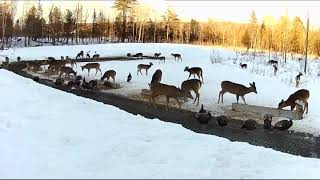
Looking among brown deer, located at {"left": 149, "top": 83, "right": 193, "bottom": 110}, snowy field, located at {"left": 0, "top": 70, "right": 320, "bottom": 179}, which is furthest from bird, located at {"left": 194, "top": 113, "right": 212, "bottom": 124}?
snowy field, located at {"left": 0, "top": 70, "right": 320, "bottom": 179}

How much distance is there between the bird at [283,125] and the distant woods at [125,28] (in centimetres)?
7004

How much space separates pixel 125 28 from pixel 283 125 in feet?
254

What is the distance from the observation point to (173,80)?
26875 millimetres

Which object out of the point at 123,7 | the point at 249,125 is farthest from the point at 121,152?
the point at 123,7

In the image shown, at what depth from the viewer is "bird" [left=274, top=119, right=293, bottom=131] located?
579 inches

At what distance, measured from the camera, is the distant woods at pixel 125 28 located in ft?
291

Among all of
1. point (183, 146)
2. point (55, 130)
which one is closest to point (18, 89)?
point (55, 130)

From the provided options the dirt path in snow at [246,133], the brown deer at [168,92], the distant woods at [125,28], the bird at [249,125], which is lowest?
the dirt path in snow at [246,133]

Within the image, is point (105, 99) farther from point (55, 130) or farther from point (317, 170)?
point (317, 170)

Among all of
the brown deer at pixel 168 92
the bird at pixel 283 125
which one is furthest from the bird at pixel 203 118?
the brown deer at pixel 168 92

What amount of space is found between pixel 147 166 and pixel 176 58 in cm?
3995

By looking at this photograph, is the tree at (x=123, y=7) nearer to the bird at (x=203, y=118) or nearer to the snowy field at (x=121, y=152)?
the bird at (x=203, y=118)

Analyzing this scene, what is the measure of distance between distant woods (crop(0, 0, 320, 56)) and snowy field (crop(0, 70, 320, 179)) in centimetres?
7251

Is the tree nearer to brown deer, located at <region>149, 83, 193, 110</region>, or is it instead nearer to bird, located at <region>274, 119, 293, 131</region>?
brown deer, located at <region>149, 83, 193, 110</region>
